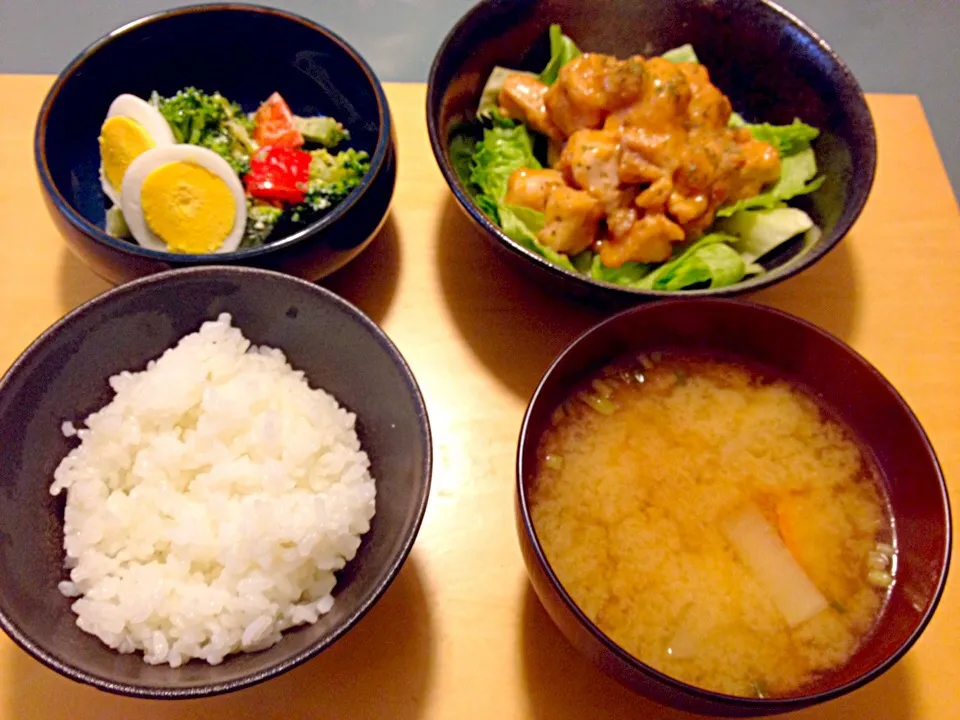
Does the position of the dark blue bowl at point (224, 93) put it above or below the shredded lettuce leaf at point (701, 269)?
above

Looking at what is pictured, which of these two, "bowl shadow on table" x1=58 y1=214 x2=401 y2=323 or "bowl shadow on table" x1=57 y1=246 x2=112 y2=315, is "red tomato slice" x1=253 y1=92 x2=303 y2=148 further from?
"bowl shadow on table" x1=57 y1=246 x2=112 y2=315

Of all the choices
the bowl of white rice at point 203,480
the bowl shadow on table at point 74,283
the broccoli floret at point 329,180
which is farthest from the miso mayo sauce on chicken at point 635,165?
the bowl shadow on table at point 74,283

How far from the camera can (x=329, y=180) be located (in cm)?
178

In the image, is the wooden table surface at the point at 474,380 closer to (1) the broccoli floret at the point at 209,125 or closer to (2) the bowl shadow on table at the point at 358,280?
(2) the bowl shadow on table at the point at 358,280

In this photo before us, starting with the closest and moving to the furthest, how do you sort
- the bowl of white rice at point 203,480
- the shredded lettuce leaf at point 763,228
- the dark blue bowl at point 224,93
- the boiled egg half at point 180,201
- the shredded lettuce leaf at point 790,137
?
1. the bowl of white rice at point 203,480
2. the dark blue bowl at point 224,93
3. the boiled egg half at point 180,201
4. the shredded lettuce leaf at point 763,228
5. the shredded lettuce leaf at point 790,137

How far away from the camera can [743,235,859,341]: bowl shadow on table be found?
1787 mm

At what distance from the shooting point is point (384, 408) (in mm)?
1320

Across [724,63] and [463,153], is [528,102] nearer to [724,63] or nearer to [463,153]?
[463,153]

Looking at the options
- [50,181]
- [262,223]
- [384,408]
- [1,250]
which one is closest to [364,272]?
[262,223]

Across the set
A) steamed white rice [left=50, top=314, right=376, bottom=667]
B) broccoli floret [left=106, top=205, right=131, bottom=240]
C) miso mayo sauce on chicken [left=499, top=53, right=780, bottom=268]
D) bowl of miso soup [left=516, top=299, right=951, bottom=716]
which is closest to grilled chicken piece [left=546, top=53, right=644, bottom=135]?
miso mayo sauce on chicken [left=499, top=53, right=780, bottom=268]

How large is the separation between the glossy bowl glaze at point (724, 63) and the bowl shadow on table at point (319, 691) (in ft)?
2.50

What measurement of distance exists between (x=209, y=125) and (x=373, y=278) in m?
0.58

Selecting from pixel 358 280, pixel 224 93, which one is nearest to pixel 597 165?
pixel 358 280

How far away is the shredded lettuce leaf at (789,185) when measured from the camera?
1.78 meters
